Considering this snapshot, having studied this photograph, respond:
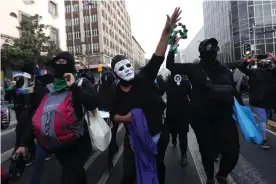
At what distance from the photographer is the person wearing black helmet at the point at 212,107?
11.4 ft

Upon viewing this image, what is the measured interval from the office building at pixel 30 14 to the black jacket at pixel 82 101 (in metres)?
24.2

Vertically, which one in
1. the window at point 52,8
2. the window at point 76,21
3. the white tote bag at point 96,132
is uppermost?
the window at point 76,21

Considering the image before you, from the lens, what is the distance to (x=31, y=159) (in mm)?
5688

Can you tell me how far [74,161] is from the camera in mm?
2600

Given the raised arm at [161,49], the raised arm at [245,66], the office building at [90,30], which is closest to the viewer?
the raised arm at [161,49]

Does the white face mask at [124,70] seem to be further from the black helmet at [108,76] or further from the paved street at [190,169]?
the black helmet at [108,76]

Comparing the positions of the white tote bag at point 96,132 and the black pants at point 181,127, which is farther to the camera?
the black pants at point 181,127

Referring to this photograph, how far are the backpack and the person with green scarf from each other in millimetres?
53

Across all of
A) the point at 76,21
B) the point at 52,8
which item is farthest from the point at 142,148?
the point at 76,21

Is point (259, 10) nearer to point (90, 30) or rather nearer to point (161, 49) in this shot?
point (90, 30)

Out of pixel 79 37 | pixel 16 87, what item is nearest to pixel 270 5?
pixel 79 37

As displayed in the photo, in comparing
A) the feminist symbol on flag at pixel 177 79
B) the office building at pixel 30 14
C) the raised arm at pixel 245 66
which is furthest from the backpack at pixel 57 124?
the office building at pixel 30 14

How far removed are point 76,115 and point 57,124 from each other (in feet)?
0.69

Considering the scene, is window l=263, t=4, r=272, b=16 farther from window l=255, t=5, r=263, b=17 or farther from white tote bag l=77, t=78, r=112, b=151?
white tote bag l=77, t=78, r=112, b=151
